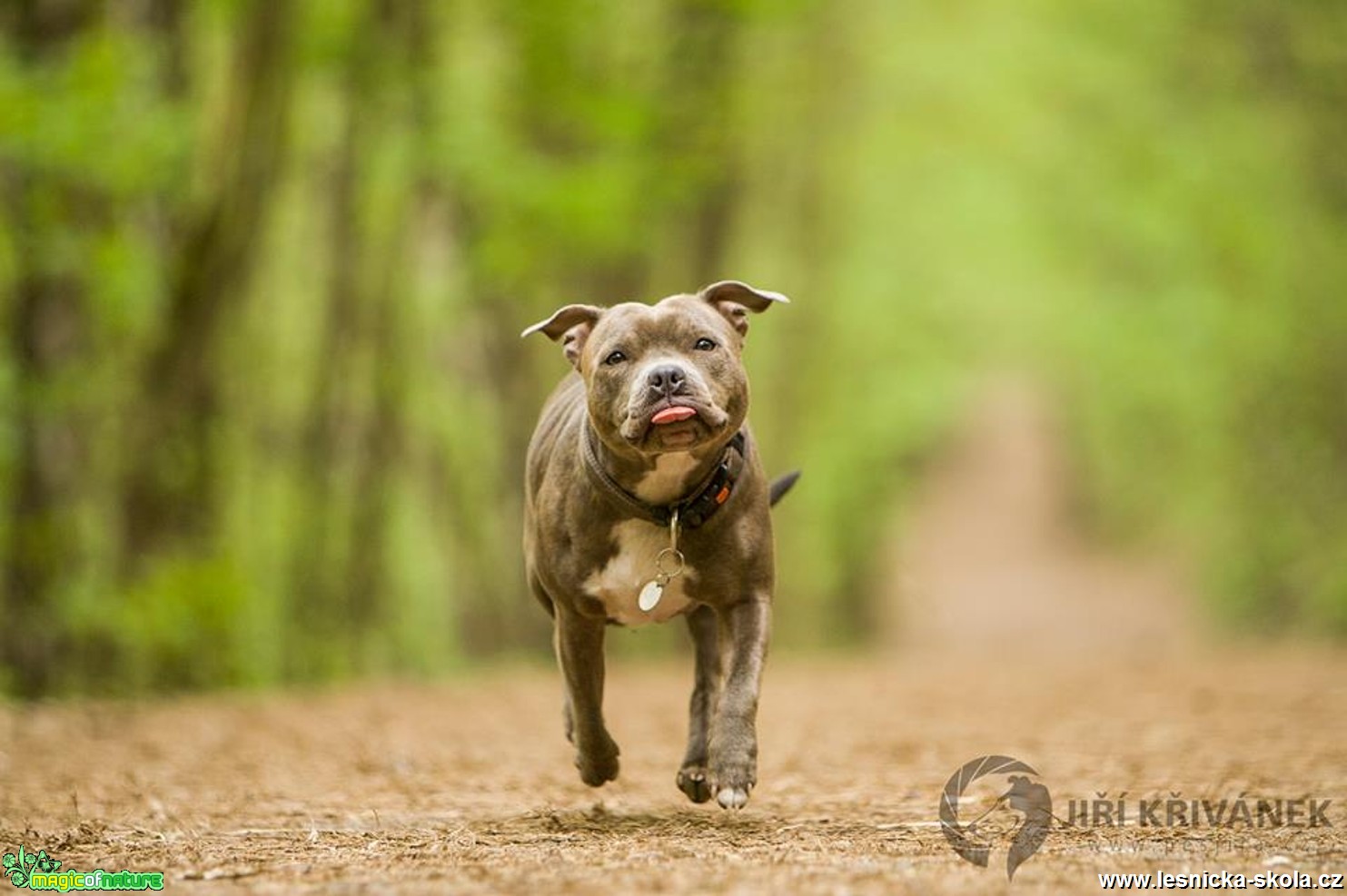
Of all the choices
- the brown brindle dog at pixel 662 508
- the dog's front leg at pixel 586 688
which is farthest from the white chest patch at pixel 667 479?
the dog's front leg at pixel 586 688

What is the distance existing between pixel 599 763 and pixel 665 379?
1797 millimetres

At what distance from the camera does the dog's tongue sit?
19.9ft

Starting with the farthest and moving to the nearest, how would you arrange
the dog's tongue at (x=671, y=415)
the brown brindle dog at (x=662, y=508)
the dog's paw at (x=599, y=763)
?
the dog's paw at (x=599, y=763) < the brown brindle dog at (x=662, y=508) < the dog's tongue at (x=671, y=415)

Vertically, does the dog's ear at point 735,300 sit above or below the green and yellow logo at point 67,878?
above

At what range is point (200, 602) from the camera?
1443 cm

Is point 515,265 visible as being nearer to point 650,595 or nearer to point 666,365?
point 650,595

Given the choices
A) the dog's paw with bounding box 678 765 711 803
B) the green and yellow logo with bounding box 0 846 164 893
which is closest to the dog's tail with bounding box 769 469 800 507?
the dog's paw with bounding box 678 765 711 803

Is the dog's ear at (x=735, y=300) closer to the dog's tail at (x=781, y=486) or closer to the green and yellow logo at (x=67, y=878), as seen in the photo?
the dog's tail at (x=781, y=486)

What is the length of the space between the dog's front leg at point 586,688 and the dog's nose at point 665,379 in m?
1.15

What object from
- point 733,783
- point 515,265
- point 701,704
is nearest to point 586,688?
point 701,704

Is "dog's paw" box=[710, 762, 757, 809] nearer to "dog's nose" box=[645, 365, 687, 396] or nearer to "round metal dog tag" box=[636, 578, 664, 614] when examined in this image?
"round metal dog tag" box=[636, 578, 664, 614]

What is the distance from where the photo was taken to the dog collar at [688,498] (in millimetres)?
6531

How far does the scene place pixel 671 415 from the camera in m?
6.06

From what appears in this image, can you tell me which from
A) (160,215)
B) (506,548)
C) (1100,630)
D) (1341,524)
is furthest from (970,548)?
(160,215)
